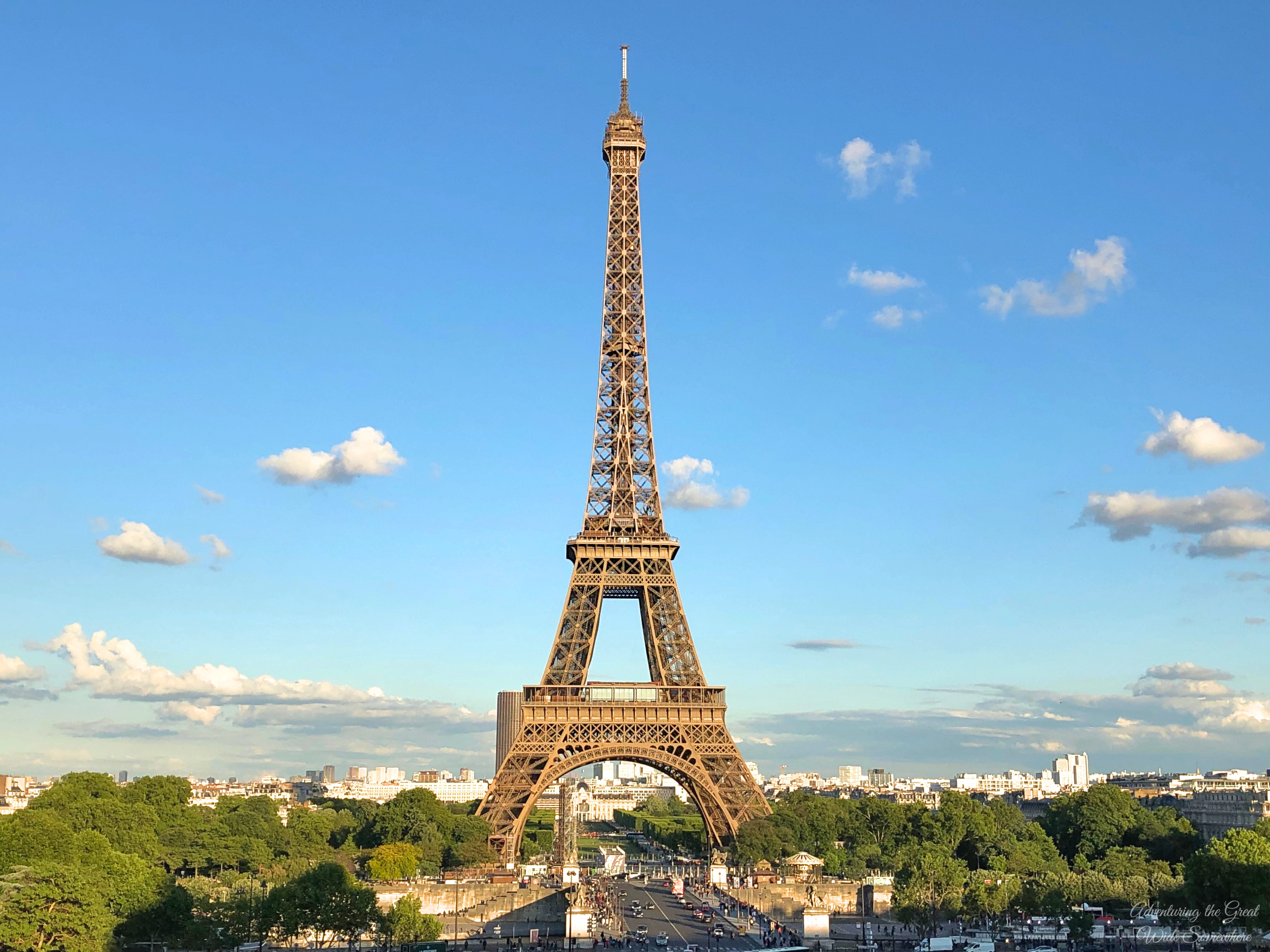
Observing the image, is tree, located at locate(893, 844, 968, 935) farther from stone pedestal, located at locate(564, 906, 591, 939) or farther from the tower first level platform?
Answer: stone pedestal, located at locate(564, 906, 591, 939)

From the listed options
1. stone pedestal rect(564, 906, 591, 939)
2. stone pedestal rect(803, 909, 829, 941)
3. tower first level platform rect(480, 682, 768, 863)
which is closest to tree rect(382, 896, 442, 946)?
stone pedestal rect(564, 906, 591, 939)

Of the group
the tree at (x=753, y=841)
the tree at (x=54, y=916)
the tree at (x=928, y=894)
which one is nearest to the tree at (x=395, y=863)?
the tree at (x=753, y=841)

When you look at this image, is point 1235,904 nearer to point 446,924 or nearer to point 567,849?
point 446,924

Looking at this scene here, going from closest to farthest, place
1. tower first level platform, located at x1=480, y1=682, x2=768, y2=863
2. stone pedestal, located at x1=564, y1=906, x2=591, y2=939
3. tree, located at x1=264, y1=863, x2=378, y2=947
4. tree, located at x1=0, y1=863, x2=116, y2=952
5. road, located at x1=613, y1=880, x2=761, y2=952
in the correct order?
tree, located at x1=0, y1=863, x2=116, y2=952
tree, located at x1=264, y1=863, x2=378, y2=947
road, located at x1=613, y1=880, x2=761, y2=952
stone pedestal, located at x1=564, y1=906, x2=591, y2=939
tower first level platform, located at x1=480, y1=682, x2=768, y2=863

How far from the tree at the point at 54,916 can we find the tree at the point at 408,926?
41.3ft

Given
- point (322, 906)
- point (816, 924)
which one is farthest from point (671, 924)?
point (322, 906)

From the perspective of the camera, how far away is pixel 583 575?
89.7 metres

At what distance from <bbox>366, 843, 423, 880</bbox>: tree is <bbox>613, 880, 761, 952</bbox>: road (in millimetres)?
13874

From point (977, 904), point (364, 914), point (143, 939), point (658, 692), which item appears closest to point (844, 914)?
point (977, 904)

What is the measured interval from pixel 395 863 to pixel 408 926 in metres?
27.3

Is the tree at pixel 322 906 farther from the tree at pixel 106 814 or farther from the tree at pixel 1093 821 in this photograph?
the tree at pixel 1093 821

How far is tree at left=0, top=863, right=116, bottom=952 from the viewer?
50906 mm

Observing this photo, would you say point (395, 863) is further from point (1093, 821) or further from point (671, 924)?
point (1093, 821)

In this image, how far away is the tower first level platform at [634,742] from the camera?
281 ft
